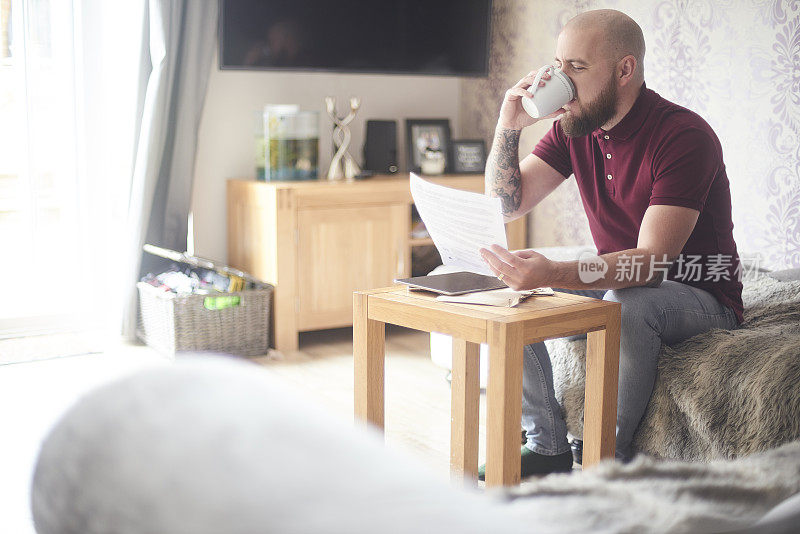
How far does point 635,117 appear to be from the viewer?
2016 millimetres

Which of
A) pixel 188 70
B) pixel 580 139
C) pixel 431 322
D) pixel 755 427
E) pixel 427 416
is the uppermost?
pixel 188 70

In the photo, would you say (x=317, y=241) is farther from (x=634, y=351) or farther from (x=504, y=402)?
(x=504, y=402)

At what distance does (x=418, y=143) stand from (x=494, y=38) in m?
A: 0.61

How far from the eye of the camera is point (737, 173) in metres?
2.98

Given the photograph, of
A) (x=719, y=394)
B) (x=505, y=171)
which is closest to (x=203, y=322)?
(x=505, y=171)

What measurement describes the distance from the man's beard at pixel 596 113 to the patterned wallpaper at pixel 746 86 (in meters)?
1.05

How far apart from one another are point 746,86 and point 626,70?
111 cm

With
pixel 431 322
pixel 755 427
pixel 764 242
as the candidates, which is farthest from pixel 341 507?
pixel 764 242

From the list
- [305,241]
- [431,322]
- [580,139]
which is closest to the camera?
[431,322]

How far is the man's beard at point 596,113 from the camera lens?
201 cm

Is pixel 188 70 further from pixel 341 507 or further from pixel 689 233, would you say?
pixel 341 507

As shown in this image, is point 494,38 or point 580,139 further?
point 494,38

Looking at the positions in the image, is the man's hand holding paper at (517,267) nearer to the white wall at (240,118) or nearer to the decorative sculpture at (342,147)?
the decorative sculpture at (342,147)

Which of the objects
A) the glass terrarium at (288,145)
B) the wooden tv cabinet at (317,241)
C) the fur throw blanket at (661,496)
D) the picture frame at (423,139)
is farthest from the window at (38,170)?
the fur throw blanket at (661,496)
